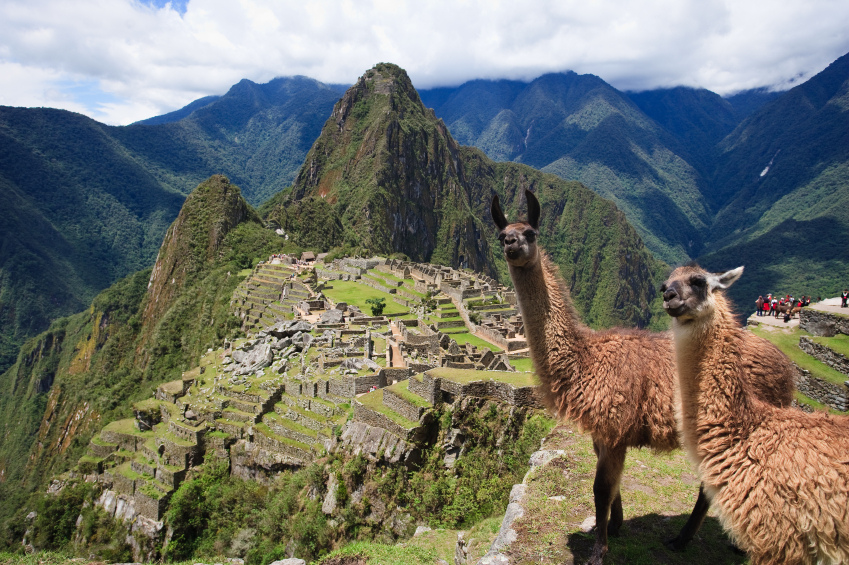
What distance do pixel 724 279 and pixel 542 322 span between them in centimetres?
152

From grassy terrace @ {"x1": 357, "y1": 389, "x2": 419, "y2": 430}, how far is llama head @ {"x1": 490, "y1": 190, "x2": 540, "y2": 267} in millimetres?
6854

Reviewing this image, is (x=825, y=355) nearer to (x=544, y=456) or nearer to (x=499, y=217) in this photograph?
(x=544, y=456)

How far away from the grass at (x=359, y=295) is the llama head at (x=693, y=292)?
91.2 feet

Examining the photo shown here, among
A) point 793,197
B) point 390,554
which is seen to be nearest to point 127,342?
point 390,554

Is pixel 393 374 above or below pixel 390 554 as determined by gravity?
above

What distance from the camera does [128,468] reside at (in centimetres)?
1758

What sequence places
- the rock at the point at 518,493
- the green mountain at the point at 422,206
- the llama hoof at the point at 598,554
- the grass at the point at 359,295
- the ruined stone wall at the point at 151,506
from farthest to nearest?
the green mountain at the point at 422,206
the grass at the point at 359,295
the ruined stone wall at the point at 151,506
the rock at the point at 518,493
the llama hoof at the point at 598,554

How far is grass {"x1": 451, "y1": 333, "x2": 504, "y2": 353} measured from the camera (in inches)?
1015

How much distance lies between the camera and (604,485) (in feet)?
14.0

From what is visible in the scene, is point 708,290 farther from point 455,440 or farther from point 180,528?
point 180,528

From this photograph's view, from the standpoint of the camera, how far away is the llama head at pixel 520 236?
414 cm

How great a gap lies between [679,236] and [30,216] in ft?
641

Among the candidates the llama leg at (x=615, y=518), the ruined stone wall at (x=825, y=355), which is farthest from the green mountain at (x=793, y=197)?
the llama leg at (x=615, y=518)

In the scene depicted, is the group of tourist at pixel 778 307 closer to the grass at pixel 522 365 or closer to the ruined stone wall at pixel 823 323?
the ruined stone wall at pixel 823 323
